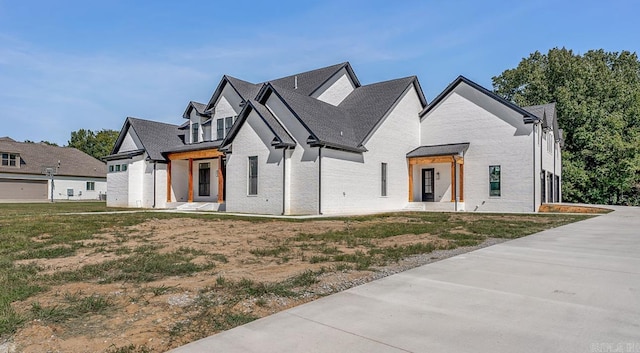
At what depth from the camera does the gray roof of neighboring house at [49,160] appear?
41.5m

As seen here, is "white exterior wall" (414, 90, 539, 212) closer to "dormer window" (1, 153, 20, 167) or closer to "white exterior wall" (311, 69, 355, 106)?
"white exterior wall" (311, 69, 355, 106)

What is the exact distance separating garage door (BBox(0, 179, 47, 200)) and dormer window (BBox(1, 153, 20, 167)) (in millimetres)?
1835

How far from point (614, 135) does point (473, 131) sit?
1494 centimetres

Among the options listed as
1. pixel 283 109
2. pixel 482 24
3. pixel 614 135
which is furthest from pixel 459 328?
pixel 614 135

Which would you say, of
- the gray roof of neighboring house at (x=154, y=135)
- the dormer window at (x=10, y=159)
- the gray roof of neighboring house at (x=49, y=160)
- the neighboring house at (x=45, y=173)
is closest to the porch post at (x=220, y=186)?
the gray roof of neighboring house at (x=154, y=135)

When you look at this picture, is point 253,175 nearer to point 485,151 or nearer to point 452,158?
point 452,158

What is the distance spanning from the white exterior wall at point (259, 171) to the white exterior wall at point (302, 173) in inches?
25.0

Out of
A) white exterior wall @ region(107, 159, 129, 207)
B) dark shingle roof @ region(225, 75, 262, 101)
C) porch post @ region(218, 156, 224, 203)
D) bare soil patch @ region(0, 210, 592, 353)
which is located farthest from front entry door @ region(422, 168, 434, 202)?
white exterior wall @ region(107, 159, 129, 207)

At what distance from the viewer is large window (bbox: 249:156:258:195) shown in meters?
20.6

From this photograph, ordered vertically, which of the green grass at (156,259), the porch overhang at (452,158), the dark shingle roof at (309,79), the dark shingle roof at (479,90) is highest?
the dark shingle roof at (309,79)

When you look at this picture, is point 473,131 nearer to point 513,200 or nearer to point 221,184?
point 513,200

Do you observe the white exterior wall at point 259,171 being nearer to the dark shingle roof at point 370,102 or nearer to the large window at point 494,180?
the dark shingle roof at point 370,102

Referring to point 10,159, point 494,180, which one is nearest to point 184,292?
point 494,180

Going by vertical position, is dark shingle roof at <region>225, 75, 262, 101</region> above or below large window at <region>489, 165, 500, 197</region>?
above
